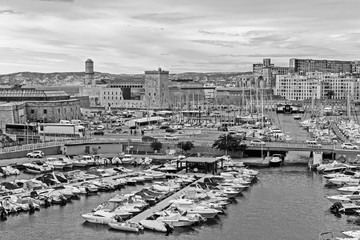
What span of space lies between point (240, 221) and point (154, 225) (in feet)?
12.3

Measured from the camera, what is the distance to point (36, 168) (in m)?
33.3

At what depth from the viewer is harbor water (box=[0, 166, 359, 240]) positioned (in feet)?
70.0

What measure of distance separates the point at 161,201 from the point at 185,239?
473 cm

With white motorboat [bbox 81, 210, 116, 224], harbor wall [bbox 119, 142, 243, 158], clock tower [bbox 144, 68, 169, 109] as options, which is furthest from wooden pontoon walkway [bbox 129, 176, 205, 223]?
clock tower [bbox 144, 68, 169, 109]

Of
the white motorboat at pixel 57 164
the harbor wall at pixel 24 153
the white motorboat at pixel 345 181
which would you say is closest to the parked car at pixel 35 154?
the harbor wall at pixel 24 153

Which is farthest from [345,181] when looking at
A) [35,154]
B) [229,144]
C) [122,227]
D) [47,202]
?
[35,154]

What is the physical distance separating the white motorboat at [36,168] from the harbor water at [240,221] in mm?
6559

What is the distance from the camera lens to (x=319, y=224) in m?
22.9

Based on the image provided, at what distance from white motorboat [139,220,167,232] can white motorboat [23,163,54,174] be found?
12916 mm

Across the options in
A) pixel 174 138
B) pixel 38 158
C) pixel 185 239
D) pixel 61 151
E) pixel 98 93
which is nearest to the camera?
pixel 185 239

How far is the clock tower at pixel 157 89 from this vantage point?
82.9m

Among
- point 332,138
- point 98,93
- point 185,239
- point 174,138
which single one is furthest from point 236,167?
point 98,93

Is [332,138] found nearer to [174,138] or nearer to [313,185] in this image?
[174,138]

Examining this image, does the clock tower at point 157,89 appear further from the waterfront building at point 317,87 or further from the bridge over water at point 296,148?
the waterfront building at point 317,87
